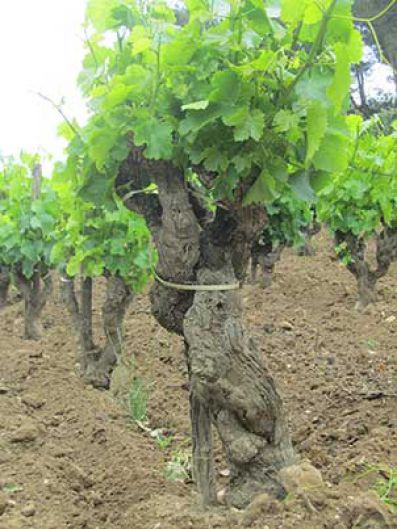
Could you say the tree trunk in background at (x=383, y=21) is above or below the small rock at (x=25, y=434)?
above

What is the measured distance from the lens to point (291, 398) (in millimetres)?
5070

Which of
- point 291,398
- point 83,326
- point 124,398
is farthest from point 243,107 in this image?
point 83,326

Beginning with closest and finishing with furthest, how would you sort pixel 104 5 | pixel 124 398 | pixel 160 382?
1. pixel 104 5
2. pixel 124 398
3. pixel 160 382

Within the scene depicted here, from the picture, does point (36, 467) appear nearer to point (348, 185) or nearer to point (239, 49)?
point (239, 49)

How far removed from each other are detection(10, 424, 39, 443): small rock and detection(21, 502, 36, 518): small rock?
92cm

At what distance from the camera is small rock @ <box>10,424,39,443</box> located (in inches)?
166

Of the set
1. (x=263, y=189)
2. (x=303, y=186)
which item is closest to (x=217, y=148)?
(x=263, y=189)

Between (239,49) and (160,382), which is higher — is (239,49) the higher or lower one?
the higher one

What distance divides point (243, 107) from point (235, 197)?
0.53 m

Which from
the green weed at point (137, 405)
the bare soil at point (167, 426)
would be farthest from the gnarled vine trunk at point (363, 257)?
the green weed at point (137, 405)

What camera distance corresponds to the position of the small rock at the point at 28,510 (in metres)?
3.24

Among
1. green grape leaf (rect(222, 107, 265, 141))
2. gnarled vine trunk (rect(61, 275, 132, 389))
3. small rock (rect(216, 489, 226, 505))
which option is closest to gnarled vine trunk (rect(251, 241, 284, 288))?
gnarled vine trunk (rect(61, 275, 132, 389))

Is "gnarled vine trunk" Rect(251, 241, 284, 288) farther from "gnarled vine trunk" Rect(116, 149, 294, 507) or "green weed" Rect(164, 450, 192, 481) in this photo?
"gnarled vine trunk" Rect(116, 149, 294, 507)

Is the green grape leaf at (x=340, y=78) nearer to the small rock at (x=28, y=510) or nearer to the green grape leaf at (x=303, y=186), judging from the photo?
the green grape leaf at (x=303, y=186)
